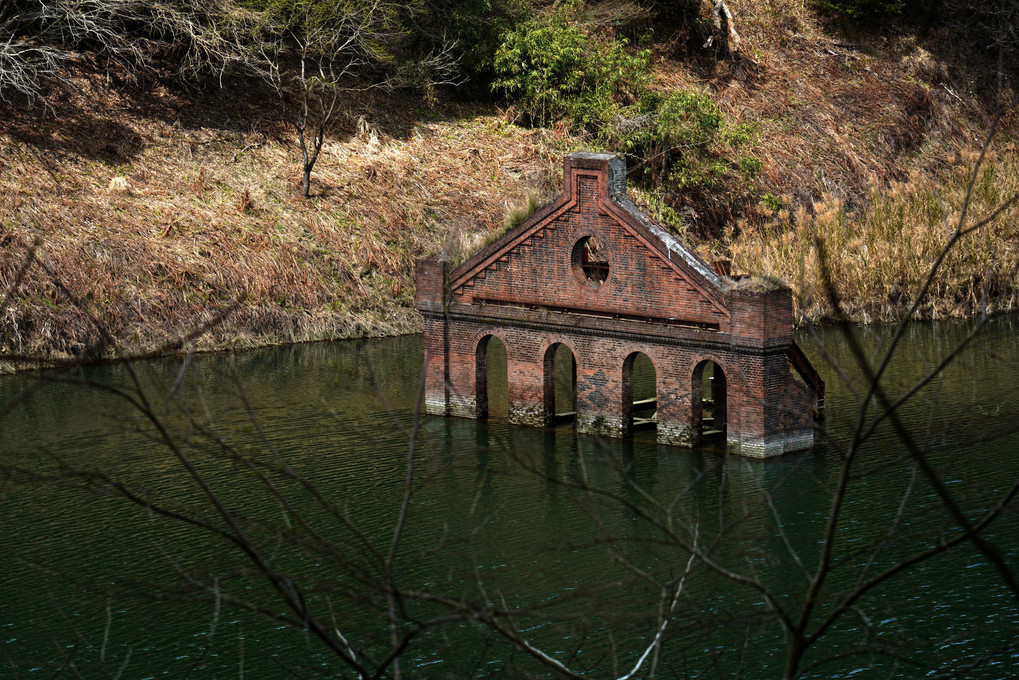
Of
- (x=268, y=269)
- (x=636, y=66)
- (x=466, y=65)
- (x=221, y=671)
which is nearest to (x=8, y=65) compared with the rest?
(x=268, y=269)

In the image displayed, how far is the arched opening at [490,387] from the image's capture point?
30125mm

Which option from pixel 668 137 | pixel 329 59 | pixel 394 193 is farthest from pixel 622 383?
pixel 329 59

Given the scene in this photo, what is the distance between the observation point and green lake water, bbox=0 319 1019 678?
17359 mm

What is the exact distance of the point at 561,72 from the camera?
48.5 metres

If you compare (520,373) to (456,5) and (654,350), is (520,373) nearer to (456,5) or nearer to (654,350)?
(654,350)

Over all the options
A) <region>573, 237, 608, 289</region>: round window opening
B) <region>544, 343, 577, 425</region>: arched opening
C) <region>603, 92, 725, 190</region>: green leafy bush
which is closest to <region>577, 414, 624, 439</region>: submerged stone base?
<region>544, 343, 577, 425</region>: arched opening

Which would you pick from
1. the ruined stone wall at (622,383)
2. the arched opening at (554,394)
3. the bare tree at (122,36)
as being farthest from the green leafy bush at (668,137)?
the ruined stone wall at (622,383)

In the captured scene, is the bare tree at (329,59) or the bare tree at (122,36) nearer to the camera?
the bare tree at (122,36)

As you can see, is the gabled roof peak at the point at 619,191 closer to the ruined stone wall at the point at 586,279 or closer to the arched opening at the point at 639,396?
the ruined stone wall at the point at 586,279

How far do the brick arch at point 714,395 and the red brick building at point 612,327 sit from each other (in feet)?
0.09

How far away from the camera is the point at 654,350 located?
2719cm

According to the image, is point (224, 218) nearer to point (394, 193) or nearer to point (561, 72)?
point (394, 193)

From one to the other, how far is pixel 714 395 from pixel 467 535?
1321cm

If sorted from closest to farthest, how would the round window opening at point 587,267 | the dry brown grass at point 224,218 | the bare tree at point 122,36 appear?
the round window opening at point 587,267 → the dry brown grass at point 224,218 → the bare tree at point 122,36
